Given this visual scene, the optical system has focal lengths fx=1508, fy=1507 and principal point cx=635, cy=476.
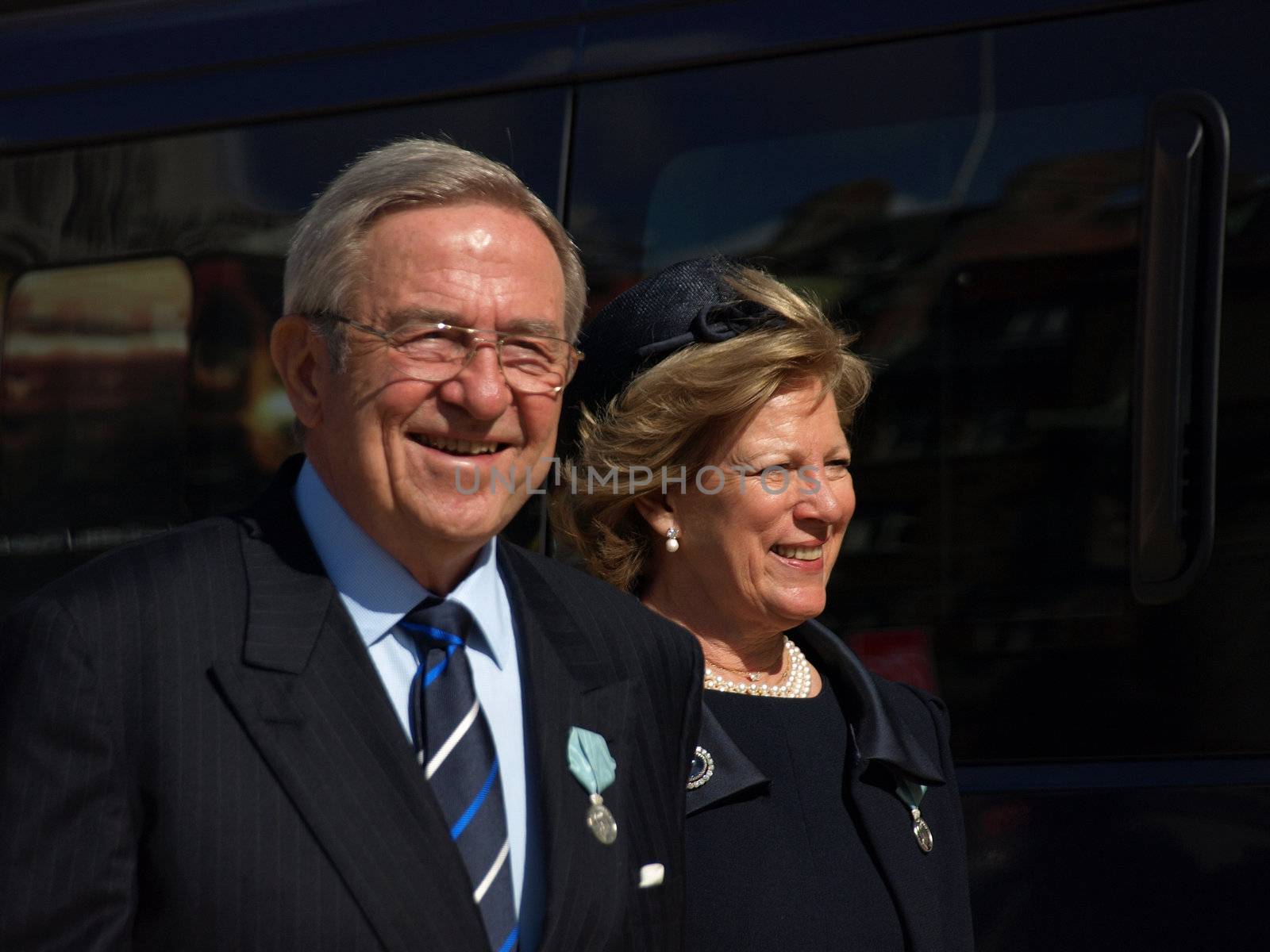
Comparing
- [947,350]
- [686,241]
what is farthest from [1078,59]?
[686,241]

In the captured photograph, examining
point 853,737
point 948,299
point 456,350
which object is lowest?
point 853,737

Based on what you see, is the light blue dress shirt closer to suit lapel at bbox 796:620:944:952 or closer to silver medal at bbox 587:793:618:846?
silver medal at bbox 587:793:618:846

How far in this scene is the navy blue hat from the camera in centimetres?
247

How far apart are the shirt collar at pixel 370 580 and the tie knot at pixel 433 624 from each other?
0.03ft

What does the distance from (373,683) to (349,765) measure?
0.33ft

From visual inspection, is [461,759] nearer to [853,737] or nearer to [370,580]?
[370,580]

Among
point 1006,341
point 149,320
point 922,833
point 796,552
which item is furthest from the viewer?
point 149,320

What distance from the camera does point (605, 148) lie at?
9.70ft

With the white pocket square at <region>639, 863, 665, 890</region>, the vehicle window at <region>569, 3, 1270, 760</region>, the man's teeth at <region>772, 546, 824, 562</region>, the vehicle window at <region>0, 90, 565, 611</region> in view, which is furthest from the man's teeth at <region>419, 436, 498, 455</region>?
the vehicle window at <region>0, 90, 565, 611</region>

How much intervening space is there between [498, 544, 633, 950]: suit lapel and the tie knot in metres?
0.12

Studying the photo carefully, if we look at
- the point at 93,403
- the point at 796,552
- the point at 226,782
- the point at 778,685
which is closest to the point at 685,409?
the point at 796,552

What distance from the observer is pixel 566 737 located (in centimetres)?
174

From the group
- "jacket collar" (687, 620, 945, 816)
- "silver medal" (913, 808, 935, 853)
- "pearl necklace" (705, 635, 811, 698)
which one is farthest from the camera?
"pearl necklace" (705, 635, 811, 698)

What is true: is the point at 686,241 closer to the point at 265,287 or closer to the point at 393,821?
the point at 265,287
